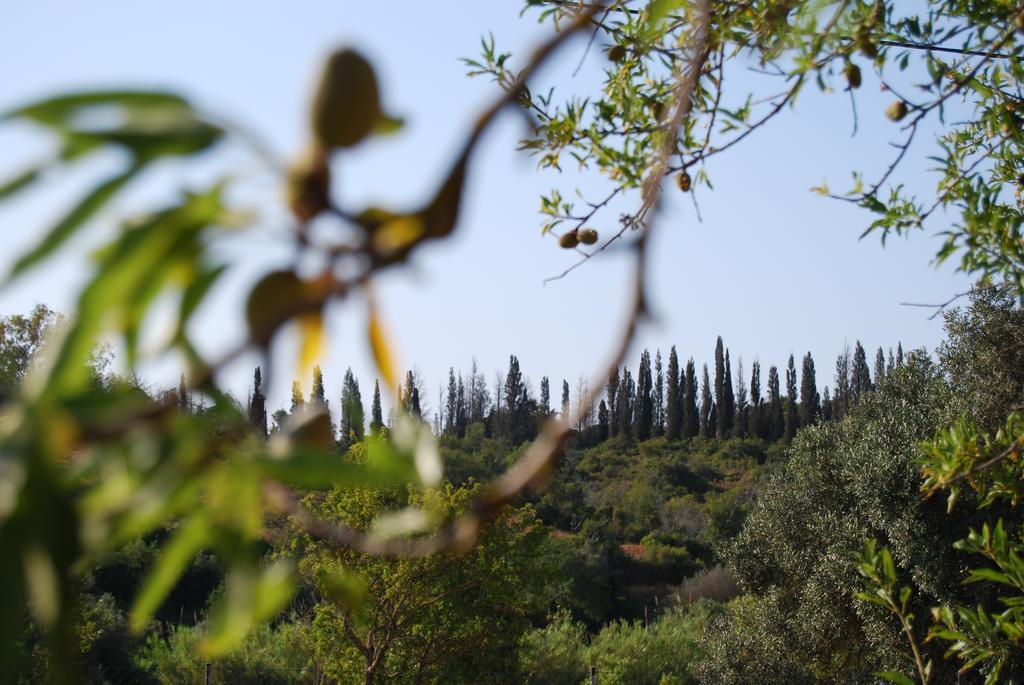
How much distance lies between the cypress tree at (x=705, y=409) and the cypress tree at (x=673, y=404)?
0.94 meters

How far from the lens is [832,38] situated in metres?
1.47

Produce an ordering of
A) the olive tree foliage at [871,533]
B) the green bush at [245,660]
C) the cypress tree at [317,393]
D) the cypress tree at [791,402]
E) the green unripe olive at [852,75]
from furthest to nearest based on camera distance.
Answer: the cypress tree at [791,402] < the green bush at [245,660] < the olive tree foliage at [871,533] < the green unripe olive at [852,75] < the cypress tree at [317,393]

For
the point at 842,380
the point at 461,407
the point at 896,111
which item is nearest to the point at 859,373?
the point at 842,380

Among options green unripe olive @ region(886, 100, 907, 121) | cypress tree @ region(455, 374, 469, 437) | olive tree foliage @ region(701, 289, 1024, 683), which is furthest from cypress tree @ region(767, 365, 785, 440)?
green unripe olive @ region(886, 100, 907, 121)

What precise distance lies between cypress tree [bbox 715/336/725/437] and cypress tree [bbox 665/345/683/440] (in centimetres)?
163

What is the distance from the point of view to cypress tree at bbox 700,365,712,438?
134ft

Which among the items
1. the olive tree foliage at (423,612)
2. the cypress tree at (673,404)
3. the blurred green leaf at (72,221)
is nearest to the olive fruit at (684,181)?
the blurred green leaf at (72,221)

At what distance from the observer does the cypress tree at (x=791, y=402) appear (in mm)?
39750

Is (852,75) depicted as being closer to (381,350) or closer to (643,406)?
(381,350)

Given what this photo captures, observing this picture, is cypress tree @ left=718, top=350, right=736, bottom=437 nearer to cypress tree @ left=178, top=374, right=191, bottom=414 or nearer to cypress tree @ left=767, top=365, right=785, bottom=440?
cypress tree @ left=767, top=365, right=785, bottom=440

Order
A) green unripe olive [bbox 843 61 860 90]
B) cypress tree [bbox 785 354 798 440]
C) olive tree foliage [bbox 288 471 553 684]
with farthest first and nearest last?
cypress tree [bbox 785 354 798 440] → olive tree foliage [bbox 288 471 553 684] → green unripe olive [bbox 843 61 860 90]

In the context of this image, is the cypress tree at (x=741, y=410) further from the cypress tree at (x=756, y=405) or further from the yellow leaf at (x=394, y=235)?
the yellow leaf at (x=394, y=235)

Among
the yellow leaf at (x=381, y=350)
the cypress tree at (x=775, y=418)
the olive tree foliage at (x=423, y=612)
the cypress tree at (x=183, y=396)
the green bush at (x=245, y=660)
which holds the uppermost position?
the cypress tree at (x=775, y=418)

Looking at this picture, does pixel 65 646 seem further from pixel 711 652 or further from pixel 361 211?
pixel 711 652
